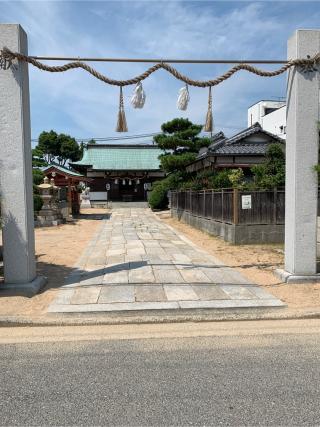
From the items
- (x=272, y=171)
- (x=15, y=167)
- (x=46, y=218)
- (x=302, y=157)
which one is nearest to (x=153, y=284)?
(x=15, y=167)

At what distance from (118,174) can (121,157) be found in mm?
2828

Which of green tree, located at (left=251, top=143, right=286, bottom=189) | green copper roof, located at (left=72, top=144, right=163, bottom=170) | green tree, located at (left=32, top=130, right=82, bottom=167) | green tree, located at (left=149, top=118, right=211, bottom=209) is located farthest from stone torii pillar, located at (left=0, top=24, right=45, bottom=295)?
green tree, located at (left=32, top=130, right=82, bottom=167)

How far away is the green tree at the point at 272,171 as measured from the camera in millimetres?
11117

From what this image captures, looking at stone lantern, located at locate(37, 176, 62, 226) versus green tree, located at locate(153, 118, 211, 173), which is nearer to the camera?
stone lantern, located at locate(37, 176, 62, 226)

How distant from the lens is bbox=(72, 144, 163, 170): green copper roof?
36438mm

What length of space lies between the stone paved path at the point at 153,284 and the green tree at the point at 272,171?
3445mm

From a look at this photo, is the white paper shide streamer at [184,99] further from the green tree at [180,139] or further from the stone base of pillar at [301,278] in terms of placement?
the green tree at [180,139]

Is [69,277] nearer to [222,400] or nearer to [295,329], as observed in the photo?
[295,329]

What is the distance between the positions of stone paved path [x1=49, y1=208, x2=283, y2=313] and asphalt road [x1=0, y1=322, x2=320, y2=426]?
0.88 meters

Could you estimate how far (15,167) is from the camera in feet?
18.3

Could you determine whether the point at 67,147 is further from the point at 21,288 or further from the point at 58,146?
the point at 21,288

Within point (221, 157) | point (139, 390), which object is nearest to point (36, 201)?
point (221, 157)

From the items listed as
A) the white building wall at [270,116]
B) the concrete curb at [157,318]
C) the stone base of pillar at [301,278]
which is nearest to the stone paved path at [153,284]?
the concrete curb at [157,318]

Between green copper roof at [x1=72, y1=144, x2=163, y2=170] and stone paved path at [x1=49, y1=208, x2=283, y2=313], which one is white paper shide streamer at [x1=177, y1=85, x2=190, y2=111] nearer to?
stone paved path at [x1=49, y1=208, x2=283, y2=313]
